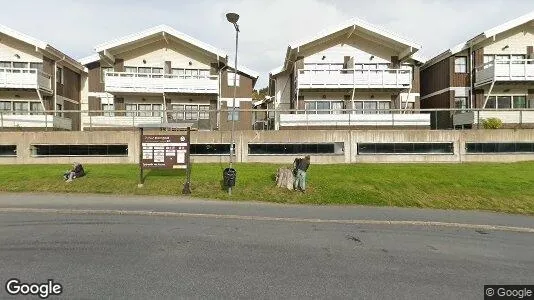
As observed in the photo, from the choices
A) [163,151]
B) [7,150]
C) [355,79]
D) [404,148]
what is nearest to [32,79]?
[7,150]

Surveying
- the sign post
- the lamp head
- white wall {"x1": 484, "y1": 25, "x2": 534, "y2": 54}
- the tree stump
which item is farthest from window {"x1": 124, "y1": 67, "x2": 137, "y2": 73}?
white wall {"x1": 484, "y1": 25, "x2": 534, "y2": 54}

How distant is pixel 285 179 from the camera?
43.6ft

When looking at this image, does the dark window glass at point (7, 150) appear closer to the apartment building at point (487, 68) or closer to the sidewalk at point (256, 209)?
the sidewalk at point (256, 209)

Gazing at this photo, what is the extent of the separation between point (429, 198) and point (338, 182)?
3.21 m

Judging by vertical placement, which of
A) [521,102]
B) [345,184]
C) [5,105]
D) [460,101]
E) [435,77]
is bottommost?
[345,184]

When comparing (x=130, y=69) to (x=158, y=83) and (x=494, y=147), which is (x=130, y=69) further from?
(x=494, y=147)

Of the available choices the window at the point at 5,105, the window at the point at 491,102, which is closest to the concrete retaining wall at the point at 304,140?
the window at the point at 491,102

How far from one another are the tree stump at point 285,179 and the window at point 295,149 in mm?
4913

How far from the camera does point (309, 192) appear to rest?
1292cm

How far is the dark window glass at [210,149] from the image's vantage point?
18172 mm

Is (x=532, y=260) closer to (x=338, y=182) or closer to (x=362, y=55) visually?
(x=338, y=182)

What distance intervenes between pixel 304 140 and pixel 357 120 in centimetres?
495

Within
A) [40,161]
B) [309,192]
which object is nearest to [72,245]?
[309,192]

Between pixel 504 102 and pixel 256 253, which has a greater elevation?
pixel 504 102
